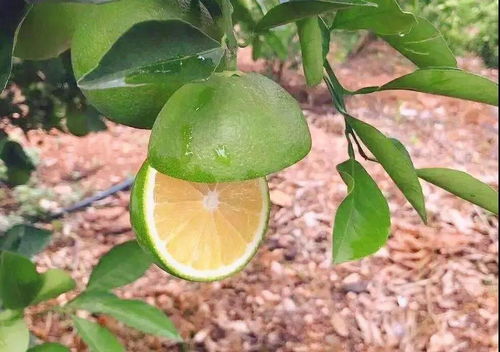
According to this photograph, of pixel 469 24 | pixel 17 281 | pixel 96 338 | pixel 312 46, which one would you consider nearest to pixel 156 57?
pixel 312 46

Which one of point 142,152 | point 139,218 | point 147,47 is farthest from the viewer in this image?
point 142,152

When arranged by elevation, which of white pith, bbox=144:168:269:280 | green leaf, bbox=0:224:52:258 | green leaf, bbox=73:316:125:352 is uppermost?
white pith, bbox=144:168:269:280

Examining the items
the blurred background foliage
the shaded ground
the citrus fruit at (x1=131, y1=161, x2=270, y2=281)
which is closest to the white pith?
the citrus fruit at (x1=131, y1=161, x2=270, y2=281)

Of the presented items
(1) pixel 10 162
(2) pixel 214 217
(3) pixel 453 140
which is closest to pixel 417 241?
(3) pixel 453 140

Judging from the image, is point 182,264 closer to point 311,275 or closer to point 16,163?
point 16,163

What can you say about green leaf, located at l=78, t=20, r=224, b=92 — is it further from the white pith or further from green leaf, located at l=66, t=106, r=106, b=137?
green leaf, located at l=66, t=106, r=106, b=137

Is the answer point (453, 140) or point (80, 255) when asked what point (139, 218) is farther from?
point (453, 140)
